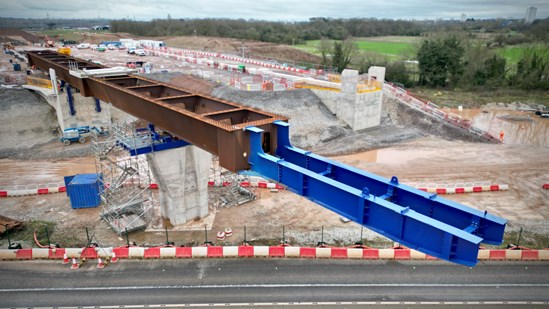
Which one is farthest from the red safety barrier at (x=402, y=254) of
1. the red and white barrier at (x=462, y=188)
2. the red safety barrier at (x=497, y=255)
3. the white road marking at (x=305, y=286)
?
the red and white barrier at (x=462, y=188)

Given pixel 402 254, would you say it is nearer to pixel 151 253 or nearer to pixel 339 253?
pixel 339 253

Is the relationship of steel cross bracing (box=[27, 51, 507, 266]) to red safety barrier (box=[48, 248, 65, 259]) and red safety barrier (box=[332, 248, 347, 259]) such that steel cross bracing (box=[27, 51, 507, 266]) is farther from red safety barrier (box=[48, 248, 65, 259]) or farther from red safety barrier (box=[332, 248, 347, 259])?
red safety barrier (box=[48, 248, 65, 259])

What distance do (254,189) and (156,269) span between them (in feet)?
32.0

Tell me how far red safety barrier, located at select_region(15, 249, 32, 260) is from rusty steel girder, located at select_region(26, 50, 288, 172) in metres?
8.01

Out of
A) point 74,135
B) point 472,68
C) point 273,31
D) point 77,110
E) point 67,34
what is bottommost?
point 74,135

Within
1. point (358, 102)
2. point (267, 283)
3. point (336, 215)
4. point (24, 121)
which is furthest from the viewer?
point (24, 121)

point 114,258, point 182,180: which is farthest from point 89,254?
point 182,180

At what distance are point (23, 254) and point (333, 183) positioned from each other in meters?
15.8

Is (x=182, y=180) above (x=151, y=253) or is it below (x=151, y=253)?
above

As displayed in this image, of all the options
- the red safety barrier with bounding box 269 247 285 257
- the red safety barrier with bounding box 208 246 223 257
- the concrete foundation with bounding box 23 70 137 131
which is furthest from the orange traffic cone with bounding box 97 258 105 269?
the concrete foundation with bounding box 23 70 137 131

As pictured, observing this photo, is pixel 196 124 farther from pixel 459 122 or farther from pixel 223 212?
pixel 459 122

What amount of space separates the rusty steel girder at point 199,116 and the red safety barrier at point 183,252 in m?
6.15

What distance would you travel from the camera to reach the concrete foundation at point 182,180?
60.0 feet

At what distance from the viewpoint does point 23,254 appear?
16.7 meters
